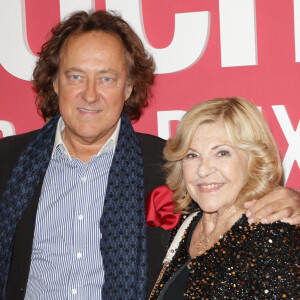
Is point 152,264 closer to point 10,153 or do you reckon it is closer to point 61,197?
point 61,197

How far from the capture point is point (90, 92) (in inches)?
97.8

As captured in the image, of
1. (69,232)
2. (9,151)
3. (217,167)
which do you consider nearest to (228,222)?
(217,167)

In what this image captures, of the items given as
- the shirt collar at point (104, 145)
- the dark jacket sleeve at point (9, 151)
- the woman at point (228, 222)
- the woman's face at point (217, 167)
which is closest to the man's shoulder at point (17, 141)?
the dark jacket sleeve at point (9, 151)

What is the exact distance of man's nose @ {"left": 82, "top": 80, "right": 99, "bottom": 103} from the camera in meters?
2.47

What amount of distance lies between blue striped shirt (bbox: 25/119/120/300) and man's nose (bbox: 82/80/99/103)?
271mm

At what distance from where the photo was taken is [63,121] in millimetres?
2795

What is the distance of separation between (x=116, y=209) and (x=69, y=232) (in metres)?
0.24

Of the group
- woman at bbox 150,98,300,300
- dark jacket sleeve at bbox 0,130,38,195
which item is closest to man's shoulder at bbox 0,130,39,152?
dark jacket sleeve at bbox 0,130,38,195

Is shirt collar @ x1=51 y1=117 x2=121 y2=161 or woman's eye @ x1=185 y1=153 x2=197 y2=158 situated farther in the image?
shirt collar @ x1=51 y1=117 x2=121 y2=161

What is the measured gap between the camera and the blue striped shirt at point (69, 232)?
2.36 metres

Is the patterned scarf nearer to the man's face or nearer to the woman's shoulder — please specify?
the man's face

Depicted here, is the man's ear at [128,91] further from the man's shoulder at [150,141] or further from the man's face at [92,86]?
the man's shoulder at [150,141]

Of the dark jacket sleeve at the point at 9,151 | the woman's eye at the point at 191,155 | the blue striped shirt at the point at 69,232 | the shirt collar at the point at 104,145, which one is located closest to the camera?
the woman's eye at the point at 191,155

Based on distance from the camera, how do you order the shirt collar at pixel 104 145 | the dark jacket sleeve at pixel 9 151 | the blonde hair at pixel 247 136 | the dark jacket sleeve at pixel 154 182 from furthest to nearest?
the dark jacket sleeve at pixel 9 151
the shirt collar at pixel 104 145
the dark jacket sleeve at pixel 154 182
the blonde hair at pixel 247 136
